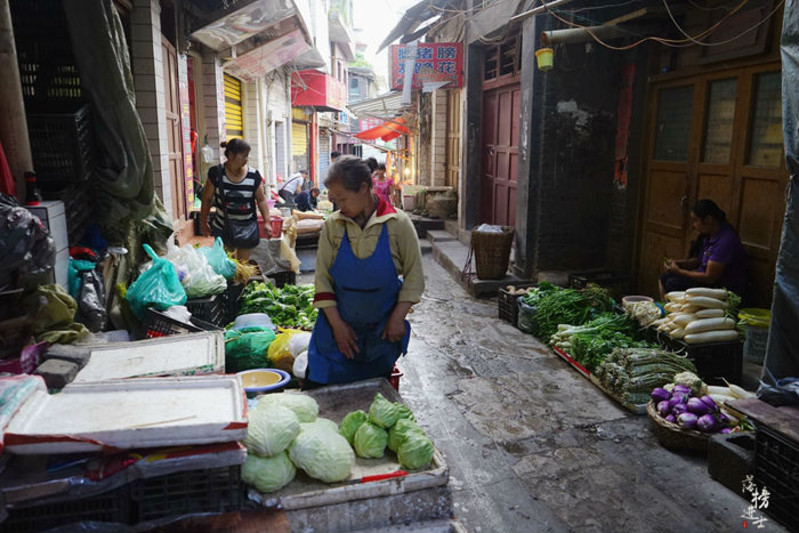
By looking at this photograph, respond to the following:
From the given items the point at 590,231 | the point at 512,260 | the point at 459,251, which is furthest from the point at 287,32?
the point at 590,231

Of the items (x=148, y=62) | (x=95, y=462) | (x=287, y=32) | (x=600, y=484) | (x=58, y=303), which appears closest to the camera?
(x=95, y=462)

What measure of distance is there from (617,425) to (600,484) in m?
1.00

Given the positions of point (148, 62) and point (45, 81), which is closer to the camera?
point (45, 81)

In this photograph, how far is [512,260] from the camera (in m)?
10.0

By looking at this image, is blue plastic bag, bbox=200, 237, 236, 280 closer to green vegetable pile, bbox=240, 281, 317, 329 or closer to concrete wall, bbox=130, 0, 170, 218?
green vegetable pile, bbox=240, 281, 317, 329

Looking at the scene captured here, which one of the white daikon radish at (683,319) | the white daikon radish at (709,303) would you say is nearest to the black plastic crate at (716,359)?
the white daikon radish at (683,319)

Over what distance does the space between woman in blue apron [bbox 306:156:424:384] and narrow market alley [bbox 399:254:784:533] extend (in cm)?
121

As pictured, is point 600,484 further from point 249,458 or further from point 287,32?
point 287,32

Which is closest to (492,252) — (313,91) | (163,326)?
(163,326)

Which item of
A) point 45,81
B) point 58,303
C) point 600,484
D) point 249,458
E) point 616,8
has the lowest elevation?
point 600,484

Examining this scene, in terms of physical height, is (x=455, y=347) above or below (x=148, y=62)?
below

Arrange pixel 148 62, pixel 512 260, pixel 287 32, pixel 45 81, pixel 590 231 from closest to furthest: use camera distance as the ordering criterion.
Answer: pixel 45 81
pixel 148 62
pixel 590 231
pixel 512 260
pixel 287 32

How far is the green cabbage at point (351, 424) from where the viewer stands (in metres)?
2.84

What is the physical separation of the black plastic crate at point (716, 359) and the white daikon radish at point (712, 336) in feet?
0.11
